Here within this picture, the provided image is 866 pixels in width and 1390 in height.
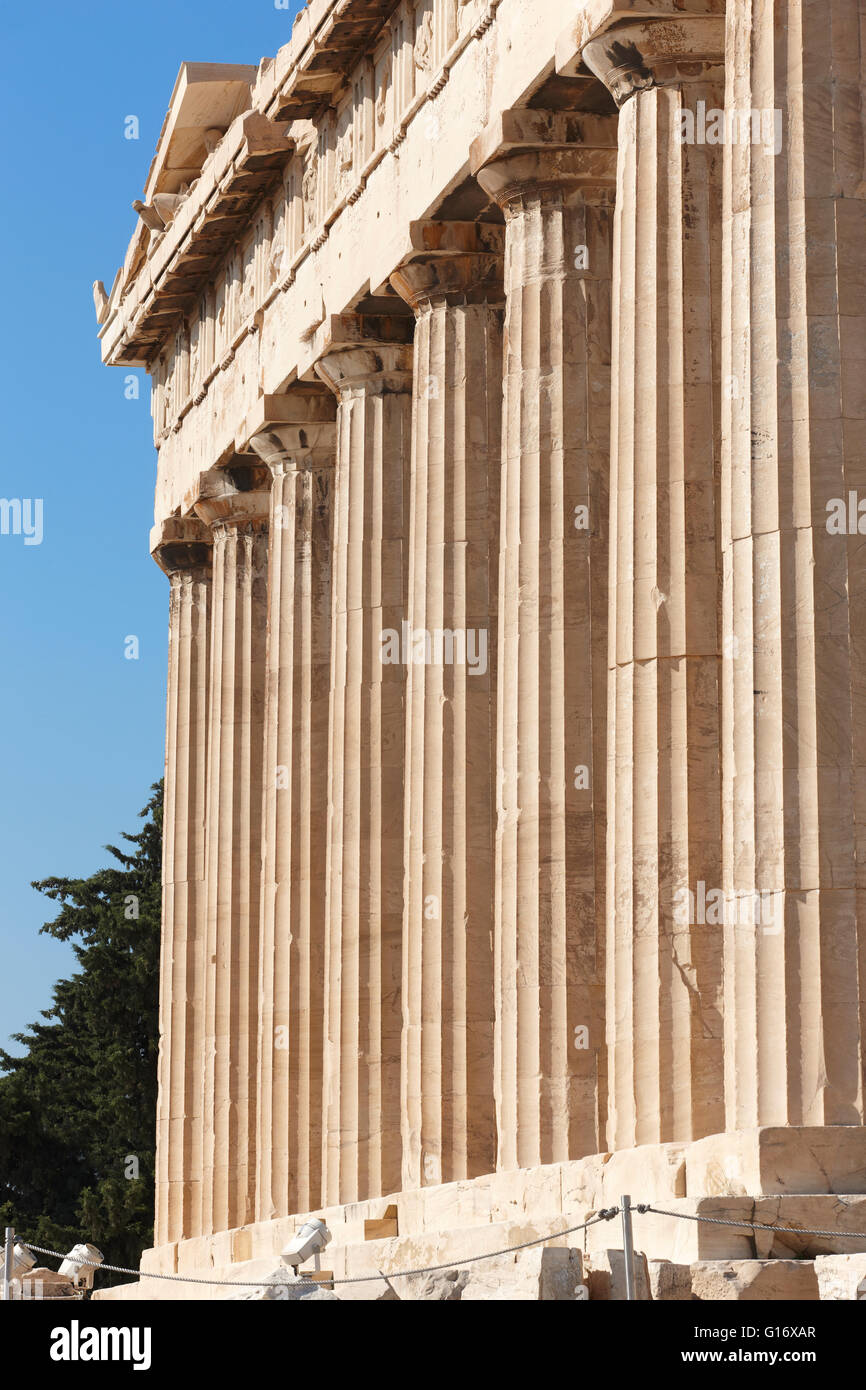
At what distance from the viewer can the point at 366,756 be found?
52.2 meters

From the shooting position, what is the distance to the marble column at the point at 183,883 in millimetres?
65125

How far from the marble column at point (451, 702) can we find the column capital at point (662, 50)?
10.1 metres

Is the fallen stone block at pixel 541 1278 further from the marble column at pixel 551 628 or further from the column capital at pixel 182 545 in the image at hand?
the column capital at pixel 182 545

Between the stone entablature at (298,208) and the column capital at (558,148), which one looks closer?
the column capital at (558,148)

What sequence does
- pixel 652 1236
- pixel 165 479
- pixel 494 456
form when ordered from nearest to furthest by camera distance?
1. pixel 652 1236
2. pixel 494 456
3. pixel 165 479

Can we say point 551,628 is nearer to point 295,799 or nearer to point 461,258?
point 461,258

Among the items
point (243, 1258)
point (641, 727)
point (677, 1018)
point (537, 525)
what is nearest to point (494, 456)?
point (537, 525)

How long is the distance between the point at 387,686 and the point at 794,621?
21.1 meters

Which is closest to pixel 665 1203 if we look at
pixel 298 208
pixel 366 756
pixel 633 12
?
pixel 633 12

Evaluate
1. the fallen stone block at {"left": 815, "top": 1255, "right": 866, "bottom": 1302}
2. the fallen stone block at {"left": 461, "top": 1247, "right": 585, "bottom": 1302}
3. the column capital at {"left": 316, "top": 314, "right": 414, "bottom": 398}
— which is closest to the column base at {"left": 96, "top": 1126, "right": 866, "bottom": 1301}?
the fallen stone block at {"left": 815, "top": 1255, "right": 866, "bottom": 1302}

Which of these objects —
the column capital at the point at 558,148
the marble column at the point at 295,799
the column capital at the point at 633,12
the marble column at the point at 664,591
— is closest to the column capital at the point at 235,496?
the marble column at the point at 295,799

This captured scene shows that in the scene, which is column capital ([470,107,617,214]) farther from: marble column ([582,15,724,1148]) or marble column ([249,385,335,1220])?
marble column ([249,385,335,1220])

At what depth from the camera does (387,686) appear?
5225 centimetres
